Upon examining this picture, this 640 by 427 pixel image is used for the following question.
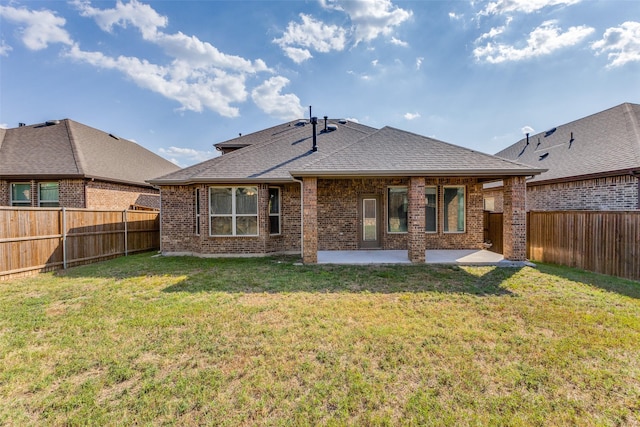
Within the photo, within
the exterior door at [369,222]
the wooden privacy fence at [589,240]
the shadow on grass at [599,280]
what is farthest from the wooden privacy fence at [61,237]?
the wooden privacy fence at [589,240]

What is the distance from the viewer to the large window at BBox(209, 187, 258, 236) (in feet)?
32.9

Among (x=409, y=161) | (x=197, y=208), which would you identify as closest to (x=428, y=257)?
(x=409, y=161)

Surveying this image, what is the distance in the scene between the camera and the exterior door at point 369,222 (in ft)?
35.5

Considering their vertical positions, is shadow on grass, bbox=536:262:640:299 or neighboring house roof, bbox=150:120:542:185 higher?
neighboring house roof, bbox=150:120:542:185

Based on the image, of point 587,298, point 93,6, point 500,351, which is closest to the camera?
point 500,351

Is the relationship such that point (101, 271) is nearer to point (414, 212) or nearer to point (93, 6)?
point (93, 6)

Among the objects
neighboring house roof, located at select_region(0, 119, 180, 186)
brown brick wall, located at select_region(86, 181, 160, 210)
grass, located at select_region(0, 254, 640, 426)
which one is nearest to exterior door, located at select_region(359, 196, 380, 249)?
grass, located at select_region(0, 254, 640, 426)

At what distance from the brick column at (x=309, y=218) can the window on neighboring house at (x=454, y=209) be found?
565 cm

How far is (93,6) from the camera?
8.91m

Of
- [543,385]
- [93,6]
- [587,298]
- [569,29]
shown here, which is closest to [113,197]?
[93,6]

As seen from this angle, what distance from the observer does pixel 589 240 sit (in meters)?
7.86

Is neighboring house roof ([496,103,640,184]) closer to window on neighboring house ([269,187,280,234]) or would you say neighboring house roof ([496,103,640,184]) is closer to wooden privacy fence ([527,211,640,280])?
wooden privacy fence ([527,211,640,280])

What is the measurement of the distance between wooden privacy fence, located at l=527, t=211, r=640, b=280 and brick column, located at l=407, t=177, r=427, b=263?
4.49 m

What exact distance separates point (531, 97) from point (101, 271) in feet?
67.3
